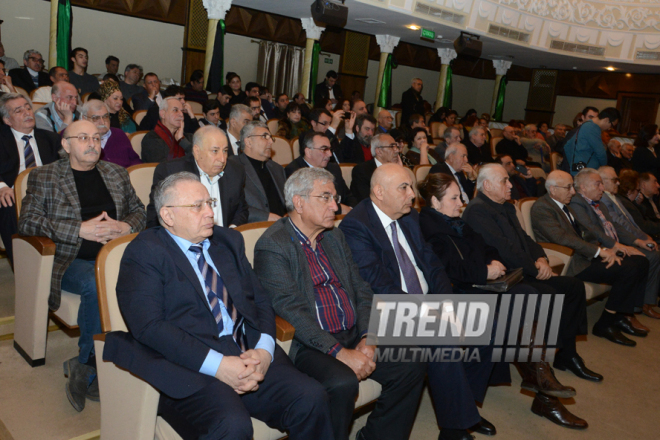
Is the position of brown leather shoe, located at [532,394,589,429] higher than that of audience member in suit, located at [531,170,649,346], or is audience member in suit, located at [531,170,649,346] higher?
audience member in suit, located at [531,170,649,346]

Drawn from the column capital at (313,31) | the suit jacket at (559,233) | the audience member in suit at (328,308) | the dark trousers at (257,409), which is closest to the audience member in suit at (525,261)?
the suit jacket at (559,233)

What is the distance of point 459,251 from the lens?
2713 mm

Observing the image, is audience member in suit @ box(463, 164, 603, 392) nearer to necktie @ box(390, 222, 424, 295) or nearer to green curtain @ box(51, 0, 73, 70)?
necktie @ box(390, 222, 424, 295)

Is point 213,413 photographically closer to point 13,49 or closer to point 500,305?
point 500,305

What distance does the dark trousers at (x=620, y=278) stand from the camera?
11.6 feet

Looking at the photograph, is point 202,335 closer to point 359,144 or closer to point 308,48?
point 359,144

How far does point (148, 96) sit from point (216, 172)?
143 inches

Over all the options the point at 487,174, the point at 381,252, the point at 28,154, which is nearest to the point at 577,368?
the point at 487,174

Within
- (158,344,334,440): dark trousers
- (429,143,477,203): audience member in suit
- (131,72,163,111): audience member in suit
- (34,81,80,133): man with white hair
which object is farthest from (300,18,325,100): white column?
(158,344,334,440): dark trousers

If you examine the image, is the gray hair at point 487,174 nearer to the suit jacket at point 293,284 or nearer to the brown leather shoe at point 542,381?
the brown leather shoe at point 542,381

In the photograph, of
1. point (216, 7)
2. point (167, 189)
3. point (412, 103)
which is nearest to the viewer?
point (167, 189)

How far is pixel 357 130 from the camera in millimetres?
5090

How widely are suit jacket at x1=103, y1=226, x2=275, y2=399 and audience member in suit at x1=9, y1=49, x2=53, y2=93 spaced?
5.61 meters

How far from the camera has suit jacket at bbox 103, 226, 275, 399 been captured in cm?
156
